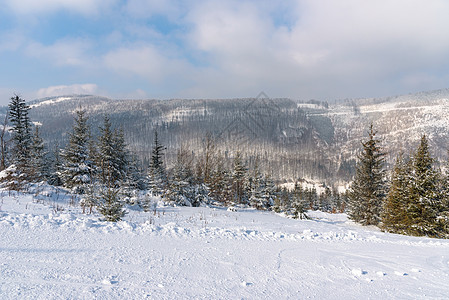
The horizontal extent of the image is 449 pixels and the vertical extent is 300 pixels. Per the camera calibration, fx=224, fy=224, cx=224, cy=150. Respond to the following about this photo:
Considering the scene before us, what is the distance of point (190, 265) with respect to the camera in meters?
4.00

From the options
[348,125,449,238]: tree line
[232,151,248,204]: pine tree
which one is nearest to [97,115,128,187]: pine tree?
[232,151,248,204]: pine tree

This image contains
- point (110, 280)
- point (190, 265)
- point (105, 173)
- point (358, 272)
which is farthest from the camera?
point (105, 173)

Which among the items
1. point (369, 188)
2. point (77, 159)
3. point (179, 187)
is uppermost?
point (77, 159)

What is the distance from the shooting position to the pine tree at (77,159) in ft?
64.8

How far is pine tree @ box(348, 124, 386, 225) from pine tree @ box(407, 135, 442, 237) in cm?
336

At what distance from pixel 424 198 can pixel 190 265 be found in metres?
15.7

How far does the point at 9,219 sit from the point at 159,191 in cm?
1496

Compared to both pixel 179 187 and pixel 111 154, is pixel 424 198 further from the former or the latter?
pixel 111 154

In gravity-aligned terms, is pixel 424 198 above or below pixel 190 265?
below

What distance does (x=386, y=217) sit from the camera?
48.7 feet

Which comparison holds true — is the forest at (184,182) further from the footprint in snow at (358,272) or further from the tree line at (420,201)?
the footprint in snow at (358,272)

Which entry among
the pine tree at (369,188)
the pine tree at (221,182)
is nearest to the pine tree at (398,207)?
the pine tree at (369,188)

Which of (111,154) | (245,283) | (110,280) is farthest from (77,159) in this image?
(245,283)

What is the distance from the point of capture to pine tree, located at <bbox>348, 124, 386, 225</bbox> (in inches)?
698
